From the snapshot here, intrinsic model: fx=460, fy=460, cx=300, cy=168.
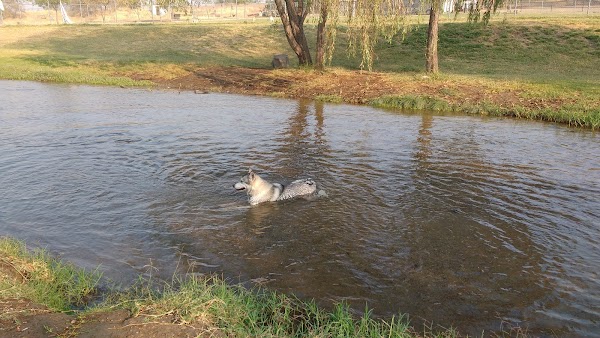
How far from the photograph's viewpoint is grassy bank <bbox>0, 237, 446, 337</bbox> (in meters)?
4.59

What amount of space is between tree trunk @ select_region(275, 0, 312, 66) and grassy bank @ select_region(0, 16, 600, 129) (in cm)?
181

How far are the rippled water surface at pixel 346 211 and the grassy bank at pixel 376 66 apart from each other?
3.92 m

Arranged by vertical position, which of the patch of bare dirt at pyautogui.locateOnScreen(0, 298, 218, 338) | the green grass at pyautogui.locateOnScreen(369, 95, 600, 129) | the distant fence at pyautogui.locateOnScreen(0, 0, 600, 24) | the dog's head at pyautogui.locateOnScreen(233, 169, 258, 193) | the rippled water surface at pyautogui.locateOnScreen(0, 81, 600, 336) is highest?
the distant fence at pyautogui.locateOnScreen(0, 0, 600, 24)

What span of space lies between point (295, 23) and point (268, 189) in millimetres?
19082

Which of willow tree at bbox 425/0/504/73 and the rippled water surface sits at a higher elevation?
willow tree at bbox 425/0/504/73

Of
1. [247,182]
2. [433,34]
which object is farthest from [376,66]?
[247,182]

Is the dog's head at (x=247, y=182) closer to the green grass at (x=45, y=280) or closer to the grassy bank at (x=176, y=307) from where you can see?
the grassy bank at (x=176, y=307)

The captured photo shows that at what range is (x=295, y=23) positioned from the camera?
85.7 ft

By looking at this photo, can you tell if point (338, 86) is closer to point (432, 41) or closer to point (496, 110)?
point (432, 41)

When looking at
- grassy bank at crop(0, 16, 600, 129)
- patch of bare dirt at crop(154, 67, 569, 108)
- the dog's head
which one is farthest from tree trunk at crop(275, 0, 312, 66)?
the dog's head

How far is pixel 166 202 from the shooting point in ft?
29.6

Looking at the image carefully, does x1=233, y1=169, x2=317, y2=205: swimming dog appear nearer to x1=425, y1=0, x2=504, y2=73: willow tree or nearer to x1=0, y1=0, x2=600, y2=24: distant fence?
x1=425, y1=0, x2=504, y2=73: willow tree

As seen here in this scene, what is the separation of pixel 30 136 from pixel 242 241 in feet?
32.3

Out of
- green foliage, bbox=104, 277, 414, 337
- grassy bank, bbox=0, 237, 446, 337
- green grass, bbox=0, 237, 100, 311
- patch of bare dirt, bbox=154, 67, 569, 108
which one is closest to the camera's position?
grassy bank, bbox=0, 237, 446, 337
